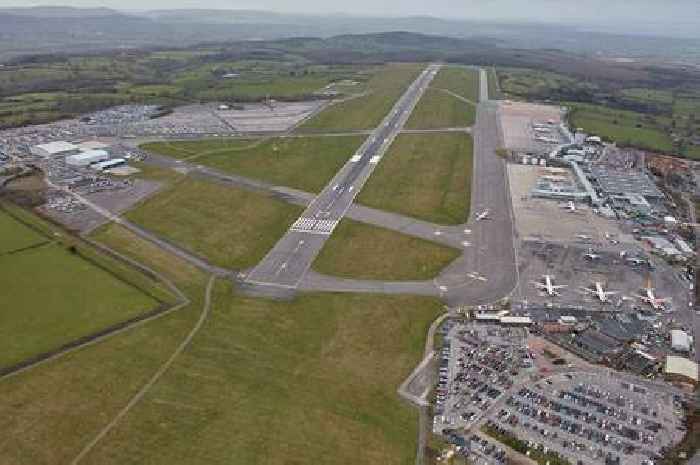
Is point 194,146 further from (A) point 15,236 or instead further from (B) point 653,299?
(B) point 653,299

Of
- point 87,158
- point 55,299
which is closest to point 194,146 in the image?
point 87,158

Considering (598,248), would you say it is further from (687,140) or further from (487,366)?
(687,140)

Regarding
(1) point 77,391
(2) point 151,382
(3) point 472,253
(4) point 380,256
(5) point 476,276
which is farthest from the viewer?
(3) point 472,253

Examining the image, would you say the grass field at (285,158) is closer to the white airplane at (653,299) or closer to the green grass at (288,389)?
the green grass at (288,389)

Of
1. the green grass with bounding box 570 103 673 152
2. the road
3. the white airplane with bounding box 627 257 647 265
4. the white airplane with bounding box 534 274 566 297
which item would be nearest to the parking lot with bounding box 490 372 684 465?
the white airplane with bounding box 534 274 566 297

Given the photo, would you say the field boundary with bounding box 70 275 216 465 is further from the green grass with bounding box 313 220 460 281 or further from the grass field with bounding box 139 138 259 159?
the grass field with bounding box 139 138 259 159

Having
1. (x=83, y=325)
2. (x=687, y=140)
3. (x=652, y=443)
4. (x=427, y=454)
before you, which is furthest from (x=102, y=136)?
(x=687, y=140)
